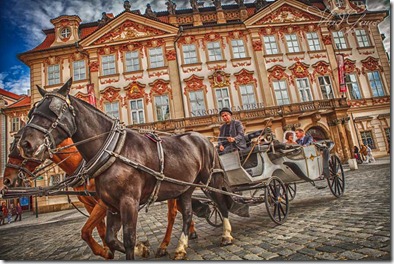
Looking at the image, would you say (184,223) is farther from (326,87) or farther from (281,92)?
(326,87)

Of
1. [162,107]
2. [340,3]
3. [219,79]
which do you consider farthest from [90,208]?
[219,79]

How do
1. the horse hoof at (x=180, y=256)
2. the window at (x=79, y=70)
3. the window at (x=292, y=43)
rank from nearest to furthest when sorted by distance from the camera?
the horse hoof at (x=180, y=256) → the window at (x=79, y=70) → the window at (x=292, y=43)

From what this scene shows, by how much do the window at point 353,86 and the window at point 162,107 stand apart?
10.9 meters

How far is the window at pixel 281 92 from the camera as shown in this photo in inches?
617

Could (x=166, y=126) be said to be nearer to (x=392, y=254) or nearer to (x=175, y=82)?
(x=175, y=82)

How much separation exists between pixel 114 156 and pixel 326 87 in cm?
1681

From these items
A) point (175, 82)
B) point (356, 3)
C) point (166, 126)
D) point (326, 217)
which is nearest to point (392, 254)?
point (326, 217)

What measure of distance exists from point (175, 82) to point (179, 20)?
16.0 feet

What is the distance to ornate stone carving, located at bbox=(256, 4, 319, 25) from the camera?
1482 centimetres

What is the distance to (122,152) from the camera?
239 cm

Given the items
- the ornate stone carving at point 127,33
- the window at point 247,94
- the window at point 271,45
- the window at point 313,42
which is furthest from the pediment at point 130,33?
the window at point 313,42

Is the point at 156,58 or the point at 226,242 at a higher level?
the point at 156,58

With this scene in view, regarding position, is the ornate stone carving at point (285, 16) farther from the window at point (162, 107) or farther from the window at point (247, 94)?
the window at point (162, 107)

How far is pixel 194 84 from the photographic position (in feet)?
51.3
